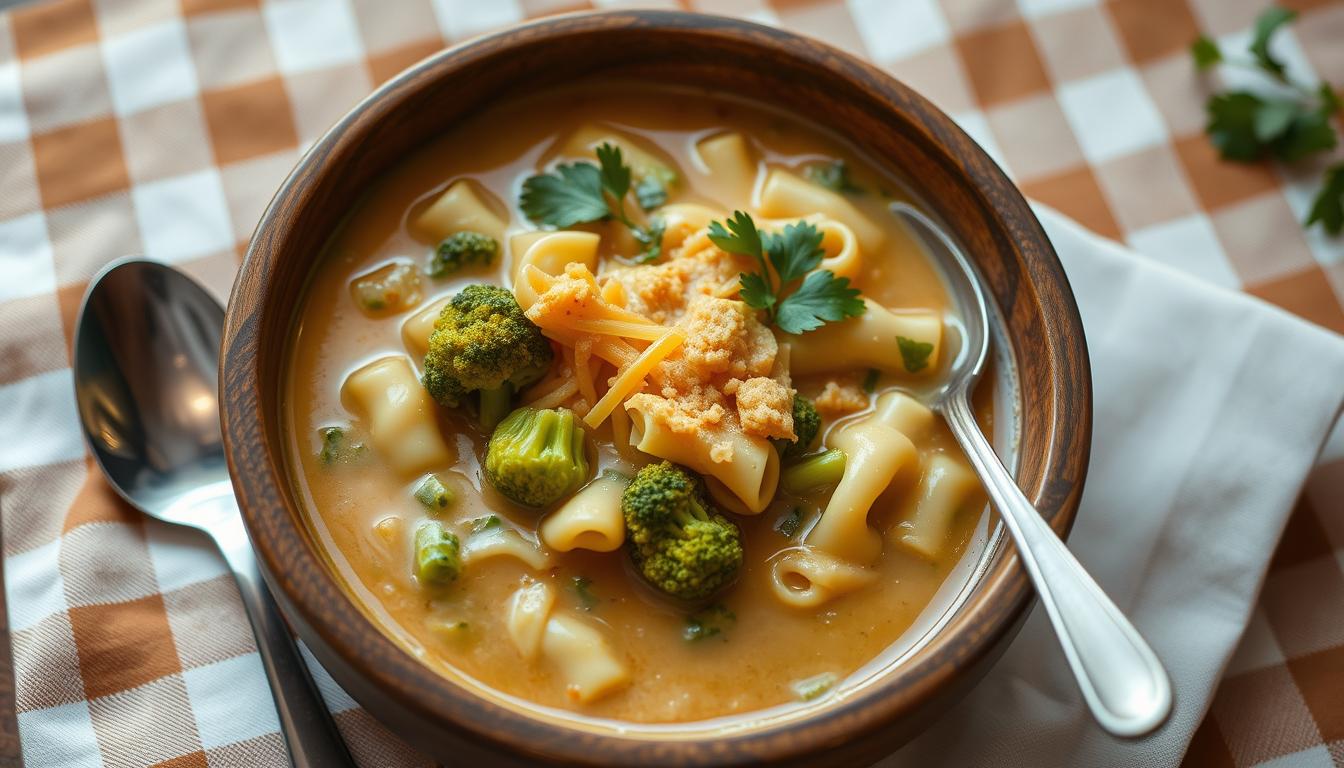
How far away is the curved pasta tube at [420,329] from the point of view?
2938 mm

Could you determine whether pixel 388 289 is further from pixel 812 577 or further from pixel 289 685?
pixel 812 577

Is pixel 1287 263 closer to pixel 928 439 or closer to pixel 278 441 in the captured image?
pixel 928 439

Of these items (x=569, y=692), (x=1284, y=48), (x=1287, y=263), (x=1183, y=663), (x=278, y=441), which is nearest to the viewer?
(x=569, y=692)

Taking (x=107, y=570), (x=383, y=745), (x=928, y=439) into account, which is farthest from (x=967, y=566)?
(x=107, y=570)

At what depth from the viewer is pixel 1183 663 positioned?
3.03 metres

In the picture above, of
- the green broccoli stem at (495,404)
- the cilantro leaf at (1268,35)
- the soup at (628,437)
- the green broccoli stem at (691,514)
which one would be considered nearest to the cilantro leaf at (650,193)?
the soup at (628,437)

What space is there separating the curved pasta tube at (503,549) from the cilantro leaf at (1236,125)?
2.76 metres

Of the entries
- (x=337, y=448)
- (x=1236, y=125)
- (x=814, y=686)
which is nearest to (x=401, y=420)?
(x=337, y=448)

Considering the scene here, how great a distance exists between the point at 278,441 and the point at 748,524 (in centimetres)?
116

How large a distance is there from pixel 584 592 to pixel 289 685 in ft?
2.58

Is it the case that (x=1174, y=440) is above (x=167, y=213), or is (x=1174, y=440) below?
below

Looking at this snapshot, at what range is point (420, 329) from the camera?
2941 mm

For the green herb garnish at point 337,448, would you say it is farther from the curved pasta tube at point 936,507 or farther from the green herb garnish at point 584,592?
the curved pasta tube at point 936,507

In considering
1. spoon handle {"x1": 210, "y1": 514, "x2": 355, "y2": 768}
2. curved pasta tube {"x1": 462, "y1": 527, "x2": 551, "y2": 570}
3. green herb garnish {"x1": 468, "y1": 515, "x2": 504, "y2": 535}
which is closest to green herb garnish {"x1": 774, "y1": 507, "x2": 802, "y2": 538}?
curved pasta tube {"x1": 462, "y1": 527, "x2": 551, "y2": 570}
